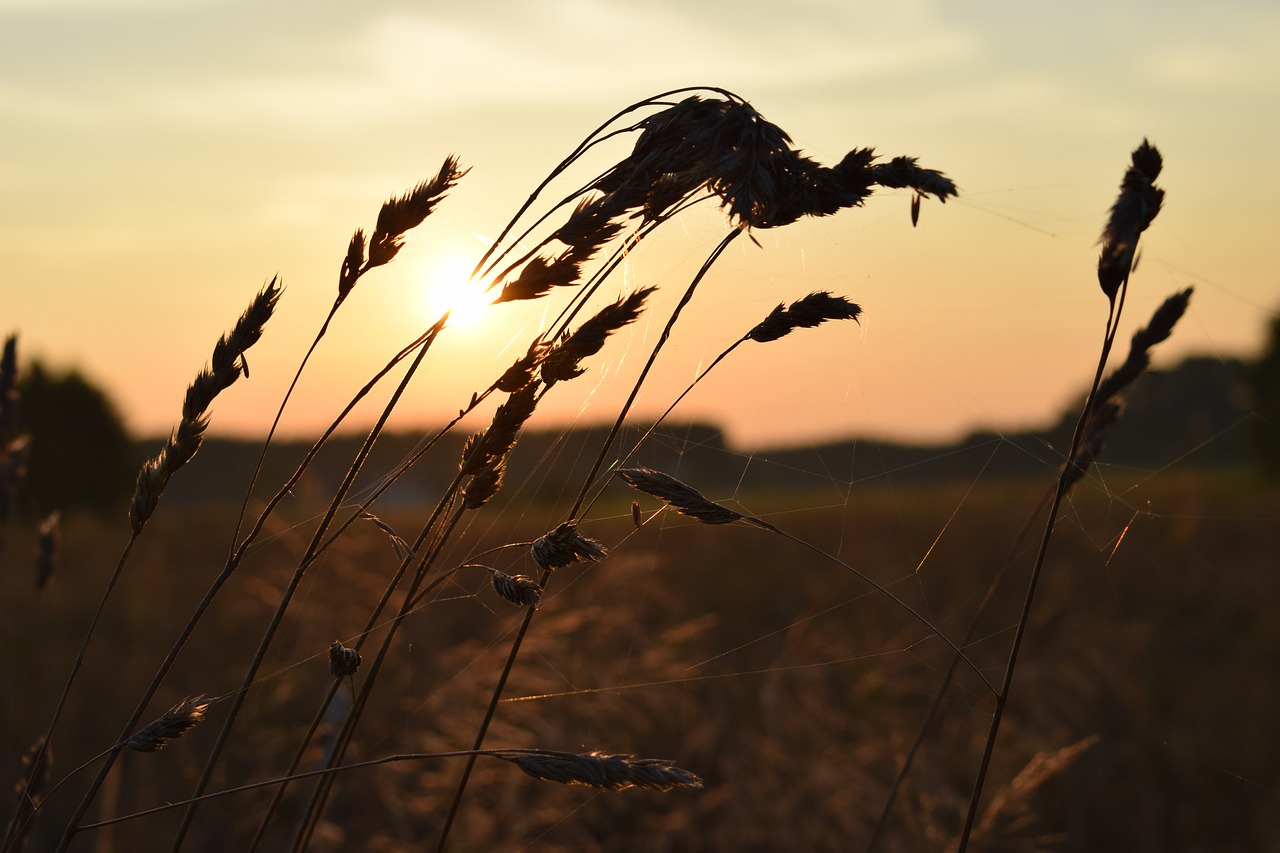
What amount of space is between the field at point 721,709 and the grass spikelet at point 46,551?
0.42 meters

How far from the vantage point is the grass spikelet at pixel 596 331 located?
4.17ft

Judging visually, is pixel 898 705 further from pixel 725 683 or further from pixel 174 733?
pixel 174 733

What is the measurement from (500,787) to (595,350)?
3119 mm

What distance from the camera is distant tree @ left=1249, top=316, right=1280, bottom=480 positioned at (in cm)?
2370

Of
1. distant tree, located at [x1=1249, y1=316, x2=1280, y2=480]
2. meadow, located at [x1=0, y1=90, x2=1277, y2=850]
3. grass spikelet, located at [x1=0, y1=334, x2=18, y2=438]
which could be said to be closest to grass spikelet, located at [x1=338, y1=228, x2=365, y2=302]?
meadow, located at [x1=0, y1=90, x2=1277, y2=850]

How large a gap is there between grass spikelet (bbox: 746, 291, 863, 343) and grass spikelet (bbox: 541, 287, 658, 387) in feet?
0.55

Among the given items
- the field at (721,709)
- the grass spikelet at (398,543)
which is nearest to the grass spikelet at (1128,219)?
the field at (721,709)

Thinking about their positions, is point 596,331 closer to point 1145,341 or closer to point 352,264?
point 352,264

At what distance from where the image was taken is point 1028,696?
16.0 ft

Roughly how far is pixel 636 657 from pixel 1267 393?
79.5 ft

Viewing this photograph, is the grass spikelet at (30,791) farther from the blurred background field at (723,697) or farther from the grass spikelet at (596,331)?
the grass spikelet at (596,331)

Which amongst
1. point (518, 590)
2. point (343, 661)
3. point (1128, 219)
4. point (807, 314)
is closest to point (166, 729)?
point (343, 661)

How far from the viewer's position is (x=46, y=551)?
2.11 meters

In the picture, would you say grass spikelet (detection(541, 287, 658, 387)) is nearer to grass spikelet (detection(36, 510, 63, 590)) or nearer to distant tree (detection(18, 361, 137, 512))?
grass spikelet (detection(36, 510, 63, 590))
